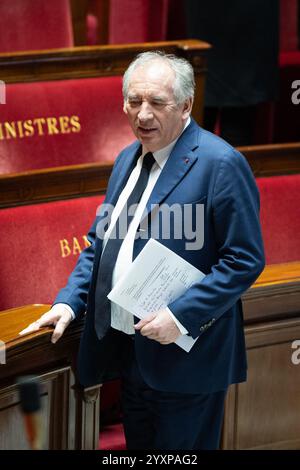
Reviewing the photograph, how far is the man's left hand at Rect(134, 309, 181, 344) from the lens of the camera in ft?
1.65

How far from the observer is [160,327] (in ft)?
1.65

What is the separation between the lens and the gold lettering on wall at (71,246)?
0.76 metres

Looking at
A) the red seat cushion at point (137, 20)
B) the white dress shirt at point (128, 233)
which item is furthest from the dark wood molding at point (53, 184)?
the red seat cushion at point (137, 20)

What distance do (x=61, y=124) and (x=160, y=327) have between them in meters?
0.44

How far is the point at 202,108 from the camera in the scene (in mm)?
992

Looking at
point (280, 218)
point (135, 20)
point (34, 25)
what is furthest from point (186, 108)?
point (135, 20)

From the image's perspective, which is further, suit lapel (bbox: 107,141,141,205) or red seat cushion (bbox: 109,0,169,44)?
red seat cushion (bbox: 109,0,169,44)

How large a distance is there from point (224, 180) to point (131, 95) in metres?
0.08

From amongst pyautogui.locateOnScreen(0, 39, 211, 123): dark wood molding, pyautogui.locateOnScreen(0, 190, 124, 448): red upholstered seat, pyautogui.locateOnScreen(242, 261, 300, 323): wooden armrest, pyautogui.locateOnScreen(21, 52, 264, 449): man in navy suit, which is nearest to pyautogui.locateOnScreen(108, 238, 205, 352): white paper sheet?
pyautogui.locateOnScreen(21, 52, 264, 449): man in navy suit

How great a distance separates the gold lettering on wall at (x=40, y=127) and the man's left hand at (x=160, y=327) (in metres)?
0.41

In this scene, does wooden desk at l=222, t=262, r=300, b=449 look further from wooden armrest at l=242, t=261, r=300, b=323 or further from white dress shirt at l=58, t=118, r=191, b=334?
white dress shirt at l=58, t=118, r=191, b=334

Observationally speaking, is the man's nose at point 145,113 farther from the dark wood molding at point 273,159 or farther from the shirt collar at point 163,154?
the dark wood molding at point 273,159

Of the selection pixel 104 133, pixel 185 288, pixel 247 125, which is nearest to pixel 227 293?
pixel 185 288
